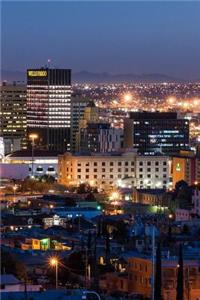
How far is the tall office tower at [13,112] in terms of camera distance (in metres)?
84.5

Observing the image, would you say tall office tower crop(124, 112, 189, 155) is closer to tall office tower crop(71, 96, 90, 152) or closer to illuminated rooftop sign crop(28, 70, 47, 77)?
tall office tower crop(71, 96, 90, 152)

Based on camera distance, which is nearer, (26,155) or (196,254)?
(196,254)

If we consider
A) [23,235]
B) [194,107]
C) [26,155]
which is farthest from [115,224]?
[194,107]

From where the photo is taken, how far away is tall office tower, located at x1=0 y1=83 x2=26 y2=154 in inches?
3327

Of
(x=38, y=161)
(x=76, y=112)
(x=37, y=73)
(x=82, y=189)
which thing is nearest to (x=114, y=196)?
(x=82, y=189)

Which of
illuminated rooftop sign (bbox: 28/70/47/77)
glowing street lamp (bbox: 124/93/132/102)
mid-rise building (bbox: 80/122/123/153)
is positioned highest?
illuminated rooftop sign (bbox: 28/70/47/77)

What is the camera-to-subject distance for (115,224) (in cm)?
3950

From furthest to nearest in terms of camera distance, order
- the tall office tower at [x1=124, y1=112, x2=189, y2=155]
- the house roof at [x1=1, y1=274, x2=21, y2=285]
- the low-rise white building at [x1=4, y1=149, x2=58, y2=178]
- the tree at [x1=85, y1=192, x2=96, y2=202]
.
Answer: the tall office tower at [x1=124, y1=112, x2=189, y2=155] → the low-rise white building at [x1=4, y1=149, x2=58, y2=178] → the tree at [x1=85, y1=192, x2=96, y2=202] → the house roof at [x1=1, y1=274, x2=21, y2=285]

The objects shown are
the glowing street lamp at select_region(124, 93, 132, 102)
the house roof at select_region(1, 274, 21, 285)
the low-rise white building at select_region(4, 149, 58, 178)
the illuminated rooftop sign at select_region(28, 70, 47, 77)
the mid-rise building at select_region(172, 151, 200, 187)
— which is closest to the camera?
the house roof at select_region(1, 274, 21, 285)

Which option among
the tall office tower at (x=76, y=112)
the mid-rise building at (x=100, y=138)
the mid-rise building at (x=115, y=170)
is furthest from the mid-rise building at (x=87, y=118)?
the mid-rise building at (x=115, y=170)

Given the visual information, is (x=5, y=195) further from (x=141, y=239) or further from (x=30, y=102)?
(x=30, y=102)

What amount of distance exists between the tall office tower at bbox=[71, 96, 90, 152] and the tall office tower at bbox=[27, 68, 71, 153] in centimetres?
35

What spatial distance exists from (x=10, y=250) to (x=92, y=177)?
27249 millimetres

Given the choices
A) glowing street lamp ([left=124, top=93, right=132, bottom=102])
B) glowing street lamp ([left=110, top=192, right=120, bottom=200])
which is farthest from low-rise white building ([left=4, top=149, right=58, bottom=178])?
glowing street lamp ([left=124, top=93, right=132, bottom=102])
